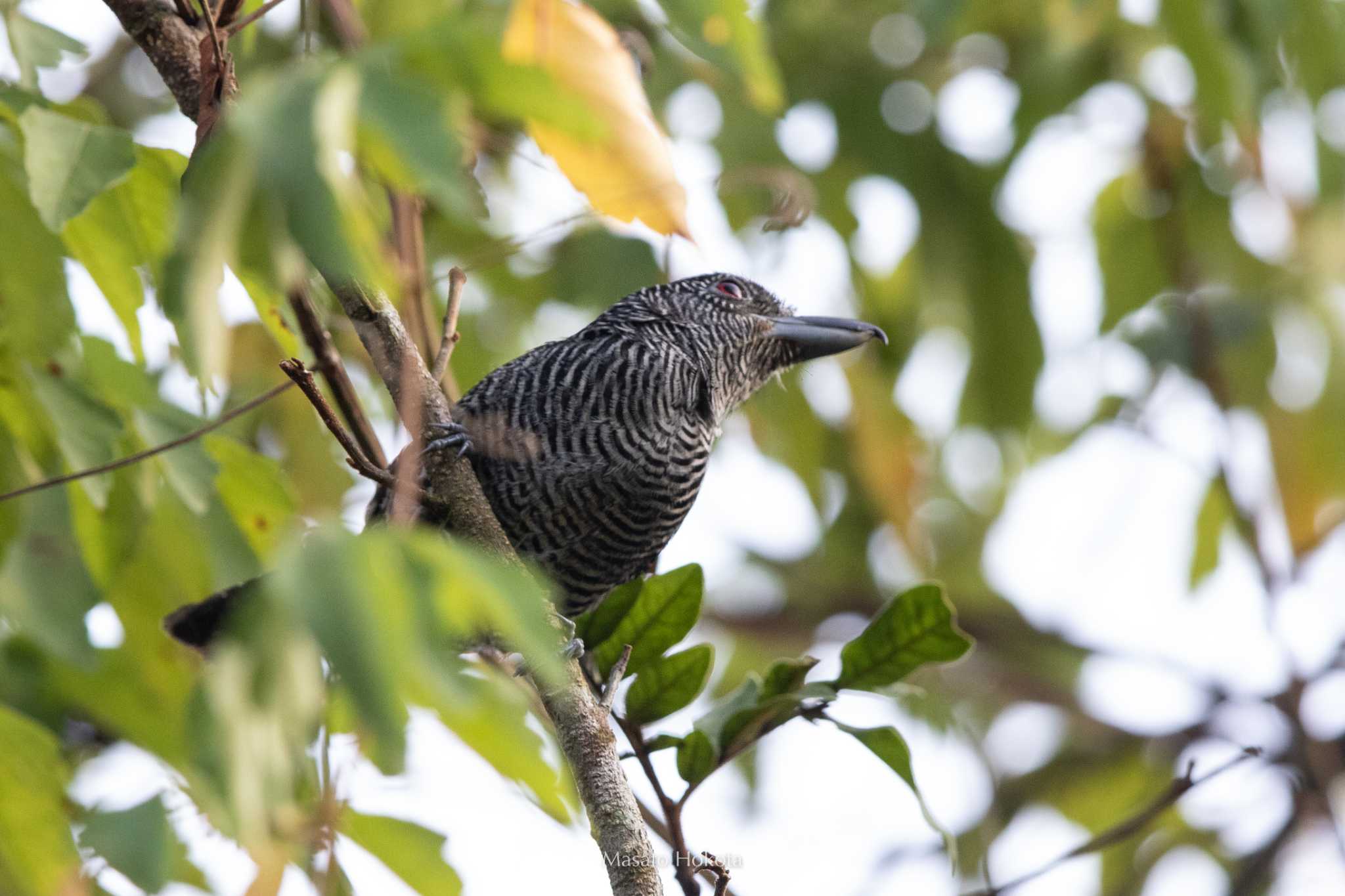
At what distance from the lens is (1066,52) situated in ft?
15.6

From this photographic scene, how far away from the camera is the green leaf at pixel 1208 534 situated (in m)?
5.41

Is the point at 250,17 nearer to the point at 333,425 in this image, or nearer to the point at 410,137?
the point at 333,425

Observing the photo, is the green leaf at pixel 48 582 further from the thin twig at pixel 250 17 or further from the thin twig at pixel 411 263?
the thin twig at pixel 250 17

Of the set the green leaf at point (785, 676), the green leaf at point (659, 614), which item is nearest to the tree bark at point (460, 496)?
the green leaf at point (659, 614)

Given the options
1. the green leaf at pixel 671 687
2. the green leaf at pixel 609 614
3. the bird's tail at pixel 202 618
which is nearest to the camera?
the green leaf at pixel 671 687

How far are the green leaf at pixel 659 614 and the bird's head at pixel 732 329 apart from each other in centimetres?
120

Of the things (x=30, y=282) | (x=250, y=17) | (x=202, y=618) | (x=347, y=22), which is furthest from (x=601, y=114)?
(x=202, y=618)

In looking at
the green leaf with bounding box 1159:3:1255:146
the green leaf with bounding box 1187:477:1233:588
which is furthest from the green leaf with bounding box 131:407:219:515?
the green leaf with bounding box 1187:477:1233:588

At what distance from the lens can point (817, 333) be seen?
162 inches

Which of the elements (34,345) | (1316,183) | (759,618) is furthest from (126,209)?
(759,618)

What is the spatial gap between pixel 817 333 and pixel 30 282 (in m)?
2.22

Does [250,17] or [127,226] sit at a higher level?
[250,17]

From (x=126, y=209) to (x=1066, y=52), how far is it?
3.27 metres

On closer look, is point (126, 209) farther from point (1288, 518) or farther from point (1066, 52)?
point (1288, 518)
